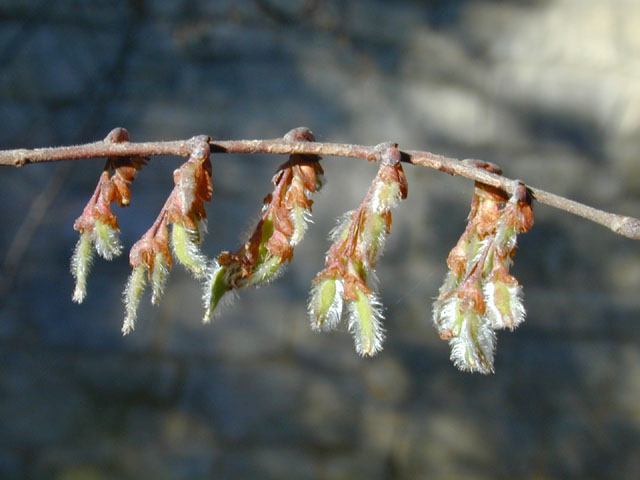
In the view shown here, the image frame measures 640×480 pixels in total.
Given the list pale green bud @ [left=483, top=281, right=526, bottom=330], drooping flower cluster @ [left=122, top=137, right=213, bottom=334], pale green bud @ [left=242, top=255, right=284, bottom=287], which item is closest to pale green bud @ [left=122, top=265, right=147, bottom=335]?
drooping flower cluster @ [left=122, top=137, right=213, bottom=334]

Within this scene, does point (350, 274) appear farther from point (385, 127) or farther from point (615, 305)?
point (615, 305)

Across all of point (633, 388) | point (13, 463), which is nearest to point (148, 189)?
point (13, 463)

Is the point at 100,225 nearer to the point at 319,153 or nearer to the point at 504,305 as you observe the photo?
the point at 319,153

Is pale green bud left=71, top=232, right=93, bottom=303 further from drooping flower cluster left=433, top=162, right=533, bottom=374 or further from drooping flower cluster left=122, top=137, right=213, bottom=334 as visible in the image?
drooping flower cluster left=433, top=162, right=533, bottom=374

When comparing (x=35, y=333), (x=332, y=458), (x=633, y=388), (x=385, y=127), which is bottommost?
(x=332, y=458)

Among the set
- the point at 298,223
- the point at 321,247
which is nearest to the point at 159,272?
the point at 298,223

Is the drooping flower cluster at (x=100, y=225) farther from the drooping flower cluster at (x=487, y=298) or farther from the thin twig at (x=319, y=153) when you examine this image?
the drooping flower cluster at (x=487, y=298)

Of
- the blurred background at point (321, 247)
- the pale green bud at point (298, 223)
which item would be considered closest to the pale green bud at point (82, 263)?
the pale green bud at point (298, 223)
